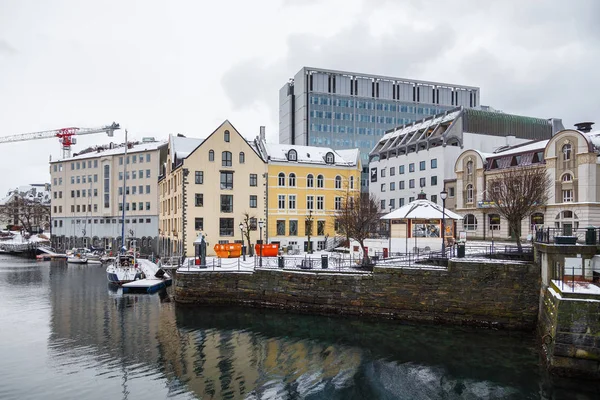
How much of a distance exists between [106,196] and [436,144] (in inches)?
2303

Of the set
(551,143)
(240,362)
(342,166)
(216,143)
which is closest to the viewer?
(240,362)

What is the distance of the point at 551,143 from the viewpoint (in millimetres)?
46438

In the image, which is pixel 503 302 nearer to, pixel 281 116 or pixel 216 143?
pixel 216 143

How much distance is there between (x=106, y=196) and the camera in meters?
83.8

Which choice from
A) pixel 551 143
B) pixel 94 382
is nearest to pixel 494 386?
pixel 94 382

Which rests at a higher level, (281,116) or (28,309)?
(281,116)

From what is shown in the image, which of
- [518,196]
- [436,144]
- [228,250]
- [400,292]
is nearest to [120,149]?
[228,250]

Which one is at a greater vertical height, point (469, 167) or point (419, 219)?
point (469, 167)

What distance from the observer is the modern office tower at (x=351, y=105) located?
114 m

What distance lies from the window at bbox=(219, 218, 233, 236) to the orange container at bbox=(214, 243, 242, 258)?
8994 millimetres

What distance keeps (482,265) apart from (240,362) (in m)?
15.3

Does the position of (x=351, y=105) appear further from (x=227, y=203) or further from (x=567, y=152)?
(x=567, y=152)

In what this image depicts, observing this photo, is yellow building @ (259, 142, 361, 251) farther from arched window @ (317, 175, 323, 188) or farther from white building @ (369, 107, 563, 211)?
white building @ (369, 107, 563, 211)

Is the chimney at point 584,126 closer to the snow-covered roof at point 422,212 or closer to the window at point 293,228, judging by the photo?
the snow-covered roof at point 422,212
